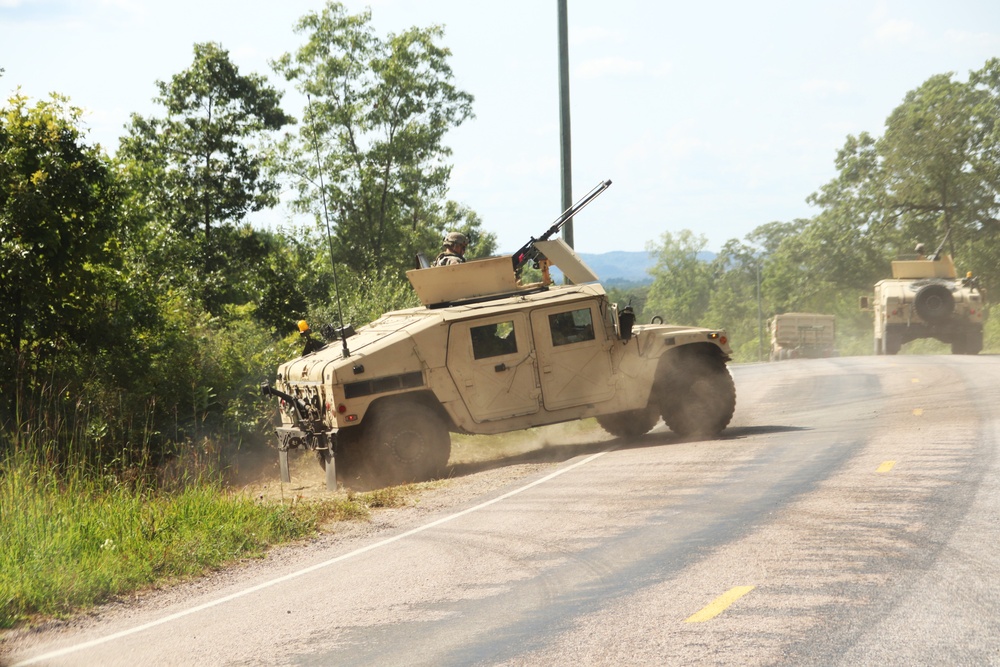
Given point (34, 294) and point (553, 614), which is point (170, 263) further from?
point (553, 614)

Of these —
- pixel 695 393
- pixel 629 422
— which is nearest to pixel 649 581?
pixel 695 393

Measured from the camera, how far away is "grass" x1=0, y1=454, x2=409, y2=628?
8.12 metres

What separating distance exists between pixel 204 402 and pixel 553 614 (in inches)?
453

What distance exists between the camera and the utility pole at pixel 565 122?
16.3m

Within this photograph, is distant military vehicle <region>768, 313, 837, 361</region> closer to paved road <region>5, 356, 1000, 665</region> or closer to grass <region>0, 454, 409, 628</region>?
paved road <region>5, 356, 1000, 665</region>

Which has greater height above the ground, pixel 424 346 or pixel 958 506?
pixel 424 346

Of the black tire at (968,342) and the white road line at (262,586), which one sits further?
the black tire at (968,342)

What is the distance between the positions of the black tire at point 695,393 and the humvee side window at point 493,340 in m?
2.06

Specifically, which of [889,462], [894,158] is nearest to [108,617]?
[889,462]

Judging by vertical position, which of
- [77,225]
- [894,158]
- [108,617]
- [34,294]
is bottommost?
[108,617]

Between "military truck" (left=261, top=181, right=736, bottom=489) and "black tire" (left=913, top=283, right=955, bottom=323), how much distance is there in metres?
17.9

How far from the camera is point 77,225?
15094 millimetres

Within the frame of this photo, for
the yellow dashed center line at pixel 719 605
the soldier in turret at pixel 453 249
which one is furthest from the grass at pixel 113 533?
the yellow dashed center line at pixel 719 605

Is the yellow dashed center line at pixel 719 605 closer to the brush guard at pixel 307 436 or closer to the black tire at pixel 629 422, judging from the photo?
the brush guard at pixel 307 436
